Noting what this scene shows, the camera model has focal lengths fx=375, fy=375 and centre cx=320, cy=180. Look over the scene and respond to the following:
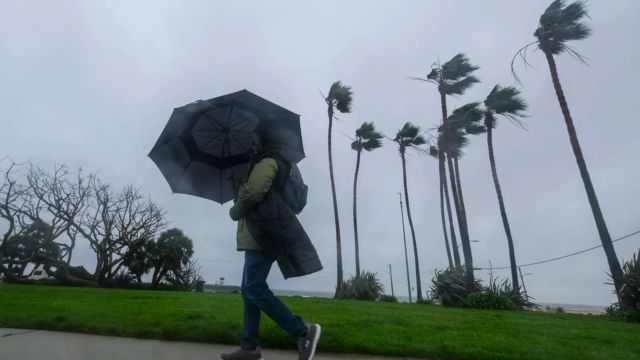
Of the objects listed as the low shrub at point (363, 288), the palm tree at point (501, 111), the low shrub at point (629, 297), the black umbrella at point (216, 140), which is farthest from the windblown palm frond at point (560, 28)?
the black umbrella at point (216, 140)

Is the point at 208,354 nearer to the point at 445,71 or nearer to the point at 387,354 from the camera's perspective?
the point at 387,354

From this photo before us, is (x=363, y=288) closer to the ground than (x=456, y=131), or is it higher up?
closer to the ground

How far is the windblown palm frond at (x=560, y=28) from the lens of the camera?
13.5 metres

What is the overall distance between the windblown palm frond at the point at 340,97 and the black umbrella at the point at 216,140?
20.5 meters

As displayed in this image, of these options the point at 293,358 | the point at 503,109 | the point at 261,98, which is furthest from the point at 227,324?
the point at 503,109

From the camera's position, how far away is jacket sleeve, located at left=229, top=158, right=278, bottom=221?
7.47ft

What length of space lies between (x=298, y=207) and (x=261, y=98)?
0.97 meters

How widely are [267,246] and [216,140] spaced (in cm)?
126

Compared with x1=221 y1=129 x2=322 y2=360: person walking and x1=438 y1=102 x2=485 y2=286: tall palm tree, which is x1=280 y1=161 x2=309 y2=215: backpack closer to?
x1=221 y1=129 x2=322 y2=360: person walking

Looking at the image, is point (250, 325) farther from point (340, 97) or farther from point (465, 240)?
point (340, 97)

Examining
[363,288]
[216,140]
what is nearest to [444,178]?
[363,288]

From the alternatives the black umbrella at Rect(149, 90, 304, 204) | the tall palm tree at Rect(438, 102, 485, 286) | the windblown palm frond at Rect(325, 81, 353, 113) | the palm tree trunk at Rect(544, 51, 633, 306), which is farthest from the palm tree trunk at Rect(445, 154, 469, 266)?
the black umbrella at Rect(149, 90, 304, 204)

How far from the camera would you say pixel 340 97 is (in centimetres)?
2320

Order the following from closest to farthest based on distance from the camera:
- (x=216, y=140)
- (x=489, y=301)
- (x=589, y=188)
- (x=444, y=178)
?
(x=216, y=140), (x=489, y=301), (x=589, y=188), (x=444, y=178)
